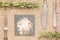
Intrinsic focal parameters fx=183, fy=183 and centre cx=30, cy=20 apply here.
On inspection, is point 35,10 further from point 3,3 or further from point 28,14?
point 3,3

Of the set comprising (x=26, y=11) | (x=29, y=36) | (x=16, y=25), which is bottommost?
(x=29, y=36)

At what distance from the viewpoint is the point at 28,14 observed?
1.66 metres

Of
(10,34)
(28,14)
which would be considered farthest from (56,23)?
(10,34)

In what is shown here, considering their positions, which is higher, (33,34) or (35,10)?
(35,10)

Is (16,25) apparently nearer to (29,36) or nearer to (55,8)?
(29,36)

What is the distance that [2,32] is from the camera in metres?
1.67

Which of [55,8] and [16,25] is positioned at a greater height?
[55,8]

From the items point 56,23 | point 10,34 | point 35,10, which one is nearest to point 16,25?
point 10,34

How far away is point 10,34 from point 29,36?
0.17m

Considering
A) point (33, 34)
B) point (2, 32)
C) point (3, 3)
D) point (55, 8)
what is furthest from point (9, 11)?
point (55, 8)

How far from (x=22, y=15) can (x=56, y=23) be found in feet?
1.03

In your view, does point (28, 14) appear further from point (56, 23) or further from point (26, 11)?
point (56, 23)

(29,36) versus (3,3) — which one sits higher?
(3,3)

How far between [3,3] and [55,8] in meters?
0.47
